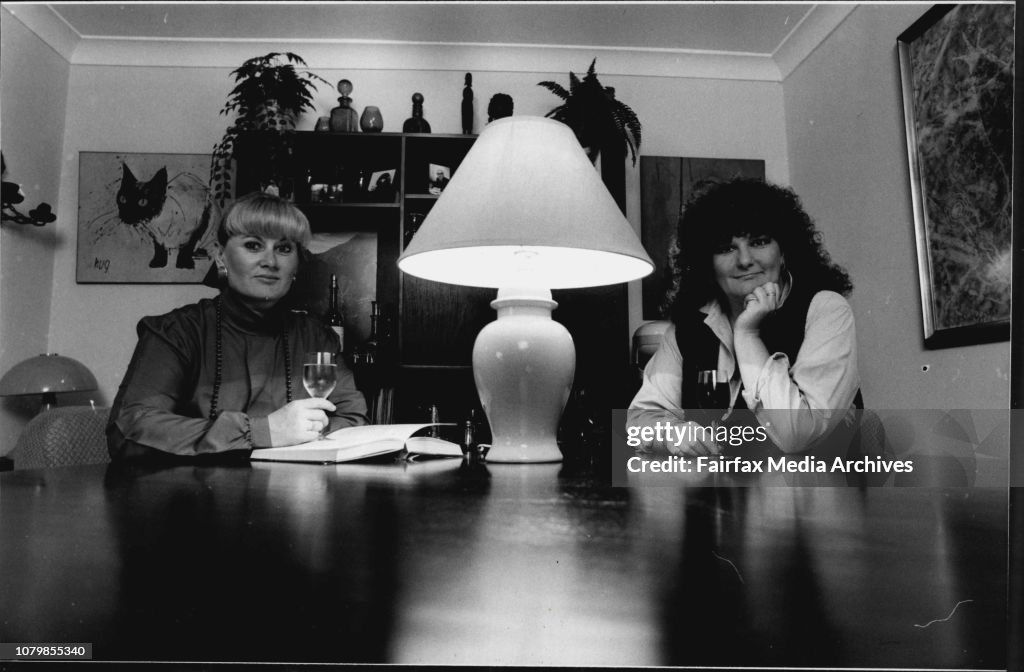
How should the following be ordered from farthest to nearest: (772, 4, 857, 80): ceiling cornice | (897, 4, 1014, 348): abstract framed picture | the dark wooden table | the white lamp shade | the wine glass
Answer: (772, 4, 857, 80): ceiling cornice → (897, 4, 1014, 348): abstract framed picture → the wine glass → the white lamp shade → the dark wooden table

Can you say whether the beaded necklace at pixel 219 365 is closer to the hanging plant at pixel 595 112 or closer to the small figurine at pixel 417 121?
the small figurine at pixel 417 121

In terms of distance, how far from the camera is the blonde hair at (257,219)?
1.17 metres

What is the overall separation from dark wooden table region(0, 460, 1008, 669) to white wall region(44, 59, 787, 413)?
1411 millimetres

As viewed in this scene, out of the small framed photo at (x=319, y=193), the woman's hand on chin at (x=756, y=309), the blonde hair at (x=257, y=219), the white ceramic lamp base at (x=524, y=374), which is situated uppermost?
the small framed photo at (x=319, y=193)

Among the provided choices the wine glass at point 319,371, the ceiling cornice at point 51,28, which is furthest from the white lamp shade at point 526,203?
the ceiling cornice at point 51,28

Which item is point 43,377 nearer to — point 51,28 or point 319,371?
point 51,28

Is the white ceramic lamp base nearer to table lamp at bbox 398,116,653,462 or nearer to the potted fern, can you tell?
table lamp at bbox 398,116,653,462

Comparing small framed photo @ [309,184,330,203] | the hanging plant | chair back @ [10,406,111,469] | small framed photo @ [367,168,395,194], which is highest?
Result: the hanging plant

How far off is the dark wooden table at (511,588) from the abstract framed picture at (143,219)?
135 cm

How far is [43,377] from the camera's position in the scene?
4.25 feet

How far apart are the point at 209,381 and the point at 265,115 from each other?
3.04ft

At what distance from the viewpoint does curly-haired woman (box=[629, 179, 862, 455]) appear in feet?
2.82

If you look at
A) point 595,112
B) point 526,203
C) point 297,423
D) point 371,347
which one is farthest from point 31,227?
point 595,112

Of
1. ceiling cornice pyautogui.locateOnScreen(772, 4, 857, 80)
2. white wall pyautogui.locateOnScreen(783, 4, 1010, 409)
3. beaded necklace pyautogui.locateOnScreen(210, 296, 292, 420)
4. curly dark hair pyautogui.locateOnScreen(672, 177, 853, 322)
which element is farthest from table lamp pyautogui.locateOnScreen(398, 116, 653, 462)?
ceiling cornice pyautogui.locateOnScreen(772, 4, 857, 80)
